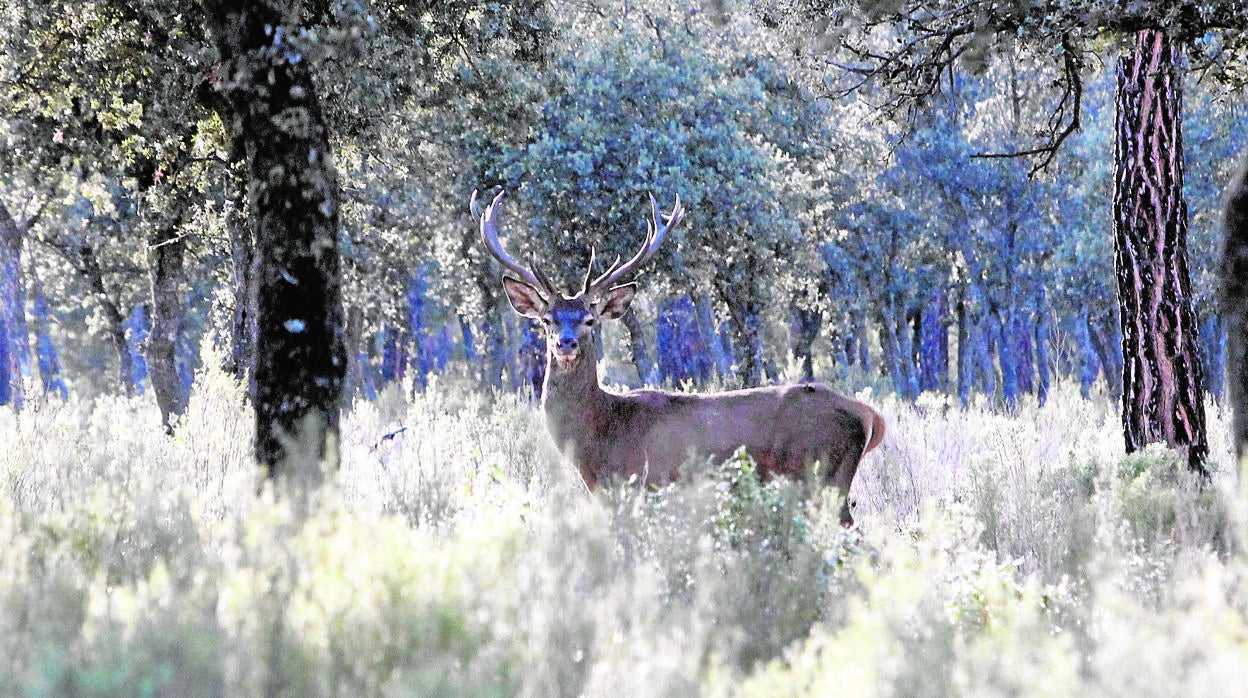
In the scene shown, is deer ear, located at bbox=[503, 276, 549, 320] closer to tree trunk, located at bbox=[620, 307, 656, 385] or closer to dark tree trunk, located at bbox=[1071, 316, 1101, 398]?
tree trunk, located at bbox=[620, 307, 656, 385]

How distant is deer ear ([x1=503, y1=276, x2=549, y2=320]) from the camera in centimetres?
853

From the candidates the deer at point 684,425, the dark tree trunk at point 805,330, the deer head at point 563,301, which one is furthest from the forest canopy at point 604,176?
the deer at point 684,425

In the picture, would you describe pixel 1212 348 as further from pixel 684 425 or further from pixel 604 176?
pixel 684 425

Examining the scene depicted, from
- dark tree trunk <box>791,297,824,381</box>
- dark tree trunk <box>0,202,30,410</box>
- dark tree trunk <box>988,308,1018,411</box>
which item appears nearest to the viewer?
dark tree trunk <box>0,202,30,410</box>

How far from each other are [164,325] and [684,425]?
9923 mm

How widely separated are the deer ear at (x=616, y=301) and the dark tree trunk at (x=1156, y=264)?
3680 millimetres

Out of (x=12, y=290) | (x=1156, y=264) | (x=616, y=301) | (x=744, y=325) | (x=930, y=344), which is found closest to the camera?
(x=1156, y=264)

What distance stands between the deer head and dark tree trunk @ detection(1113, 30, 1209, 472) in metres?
3.50

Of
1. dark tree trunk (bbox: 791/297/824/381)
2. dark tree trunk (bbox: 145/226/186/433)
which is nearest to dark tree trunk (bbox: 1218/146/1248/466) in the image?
dark tree trunk (bbox: 145/226/186/433)

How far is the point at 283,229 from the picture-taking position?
6.62m

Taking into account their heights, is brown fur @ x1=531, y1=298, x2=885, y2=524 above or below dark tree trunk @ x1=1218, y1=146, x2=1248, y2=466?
below

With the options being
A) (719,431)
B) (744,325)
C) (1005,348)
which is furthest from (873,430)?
(1005,348)

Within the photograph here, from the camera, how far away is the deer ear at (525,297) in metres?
8.53

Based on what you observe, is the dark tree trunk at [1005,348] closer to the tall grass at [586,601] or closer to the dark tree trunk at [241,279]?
the dark tree trunk at [241,279]
